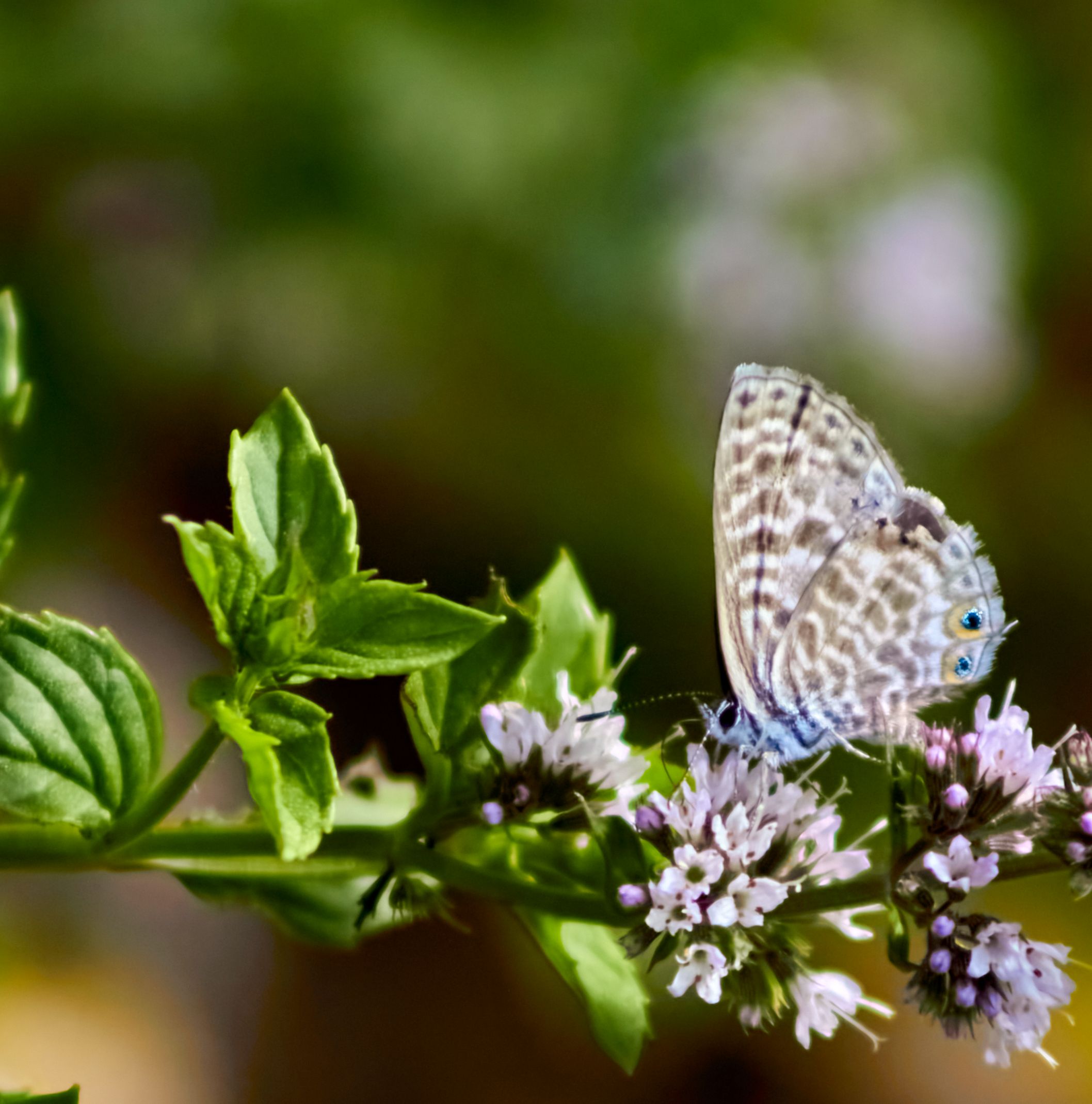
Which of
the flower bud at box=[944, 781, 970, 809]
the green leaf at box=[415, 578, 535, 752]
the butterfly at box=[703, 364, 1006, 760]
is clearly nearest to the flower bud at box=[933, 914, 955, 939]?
the flower bud at box=[944, 781, 970, 809]

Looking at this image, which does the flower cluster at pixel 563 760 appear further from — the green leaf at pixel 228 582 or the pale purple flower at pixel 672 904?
the green leaf at pixel 228 582

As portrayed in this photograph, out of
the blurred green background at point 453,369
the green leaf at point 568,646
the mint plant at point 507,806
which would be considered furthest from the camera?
the blurred green background at point 453,369

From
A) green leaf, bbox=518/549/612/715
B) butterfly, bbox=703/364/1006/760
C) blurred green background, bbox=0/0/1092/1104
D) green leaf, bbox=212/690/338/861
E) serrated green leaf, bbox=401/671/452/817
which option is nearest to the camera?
green leaf, bbox=212/690/338/861

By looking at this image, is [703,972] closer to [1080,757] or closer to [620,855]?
[620,855]

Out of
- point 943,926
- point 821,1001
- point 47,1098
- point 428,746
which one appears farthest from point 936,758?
point 47,1098

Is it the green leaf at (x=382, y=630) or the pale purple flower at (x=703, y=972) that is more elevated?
the green leaf at (x=382, y=630)

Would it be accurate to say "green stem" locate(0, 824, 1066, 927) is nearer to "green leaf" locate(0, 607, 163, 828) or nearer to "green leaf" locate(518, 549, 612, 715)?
"green leaf" locate(0, 607, 163, 828)

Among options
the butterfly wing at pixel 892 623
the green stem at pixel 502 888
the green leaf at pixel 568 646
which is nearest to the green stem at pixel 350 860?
the green stem at pixel 502 888
